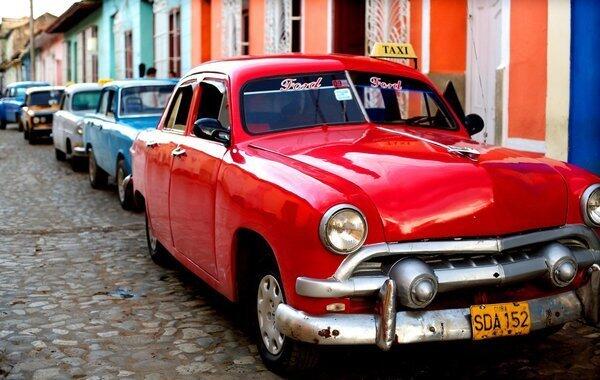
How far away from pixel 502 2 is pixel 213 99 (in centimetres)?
580

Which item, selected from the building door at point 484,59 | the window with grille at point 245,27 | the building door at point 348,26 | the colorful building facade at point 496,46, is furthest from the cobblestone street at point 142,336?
the window with grille at point 245,27

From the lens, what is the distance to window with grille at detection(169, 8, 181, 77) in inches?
897

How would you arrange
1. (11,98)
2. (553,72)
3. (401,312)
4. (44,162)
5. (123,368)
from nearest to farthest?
(401,312), (123,368), (553,72), (44,162), (11,98)

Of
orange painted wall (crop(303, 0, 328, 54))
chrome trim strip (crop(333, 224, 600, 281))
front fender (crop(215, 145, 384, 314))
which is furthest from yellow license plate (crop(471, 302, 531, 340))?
orange painted wall (crop(303, 0, 328, 54))

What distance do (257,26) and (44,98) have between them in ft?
26.2

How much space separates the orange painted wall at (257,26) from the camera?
17.0 metres

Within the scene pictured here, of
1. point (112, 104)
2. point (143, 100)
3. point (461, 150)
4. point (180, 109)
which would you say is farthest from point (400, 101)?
point (112, 104)

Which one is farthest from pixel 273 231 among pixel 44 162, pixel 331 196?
pixel 44 162

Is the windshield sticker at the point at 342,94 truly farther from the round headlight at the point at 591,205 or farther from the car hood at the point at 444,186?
the round headlight at the point at 591,205

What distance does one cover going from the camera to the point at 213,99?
5723 mm

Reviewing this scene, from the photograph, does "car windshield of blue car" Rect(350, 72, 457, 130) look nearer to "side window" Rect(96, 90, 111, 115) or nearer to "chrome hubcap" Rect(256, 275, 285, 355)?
"chrome hubcap" Rect(256, 275, 285, 355)

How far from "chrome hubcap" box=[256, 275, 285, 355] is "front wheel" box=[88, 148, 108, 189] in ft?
26.4

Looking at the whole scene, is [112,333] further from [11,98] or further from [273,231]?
[11,98]

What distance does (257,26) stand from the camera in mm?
17297
